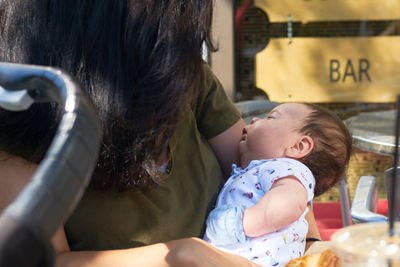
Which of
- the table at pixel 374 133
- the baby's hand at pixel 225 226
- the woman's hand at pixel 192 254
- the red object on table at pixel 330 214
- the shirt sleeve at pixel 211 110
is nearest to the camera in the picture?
the woman's hand at pixel 192 254

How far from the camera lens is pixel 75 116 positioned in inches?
17.4

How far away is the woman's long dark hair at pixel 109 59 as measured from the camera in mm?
984

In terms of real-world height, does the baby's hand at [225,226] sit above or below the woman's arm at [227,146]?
below

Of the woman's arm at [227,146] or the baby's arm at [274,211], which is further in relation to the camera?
the woman's arm at [227,146]

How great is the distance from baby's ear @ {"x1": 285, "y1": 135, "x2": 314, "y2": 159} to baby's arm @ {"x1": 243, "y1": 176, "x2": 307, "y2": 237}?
204 mm

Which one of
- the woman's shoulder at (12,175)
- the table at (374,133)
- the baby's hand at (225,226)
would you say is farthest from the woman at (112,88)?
the table at (374,133)

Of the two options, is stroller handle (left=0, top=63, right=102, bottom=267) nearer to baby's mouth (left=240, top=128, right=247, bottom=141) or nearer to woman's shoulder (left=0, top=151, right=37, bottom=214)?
woman's shoulder (left=0, top=151, right=37, bottom=214)

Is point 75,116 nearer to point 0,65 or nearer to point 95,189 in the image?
point 0,65

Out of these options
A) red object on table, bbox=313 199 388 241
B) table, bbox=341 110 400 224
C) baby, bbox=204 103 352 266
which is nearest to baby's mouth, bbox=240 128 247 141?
baby, bbox=204 103 352 266

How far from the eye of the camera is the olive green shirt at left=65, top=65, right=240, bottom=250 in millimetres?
1103

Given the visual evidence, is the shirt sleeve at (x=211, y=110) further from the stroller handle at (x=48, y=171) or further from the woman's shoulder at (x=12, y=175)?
the stroller handle at (x=48, y=171)

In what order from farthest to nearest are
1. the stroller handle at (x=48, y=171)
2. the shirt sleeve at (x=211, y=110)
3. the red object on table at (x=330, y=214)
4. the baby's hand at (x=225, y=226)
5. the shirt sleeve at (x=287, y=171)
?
the red object on table at (x=330, y=214)
the shirt sleeve at (x=211, y=110)
the shirt sleeve at (x=287, y=171)
the baby's hand at (x=225, y=226)
the stroller handle at (x=48, y=171)

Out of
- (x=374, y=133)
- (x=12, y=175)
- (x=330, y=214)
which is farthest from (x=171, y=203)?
(x=330, y=214)

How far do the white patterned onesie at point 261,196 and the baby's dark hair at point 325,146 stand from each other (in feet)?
0.37
